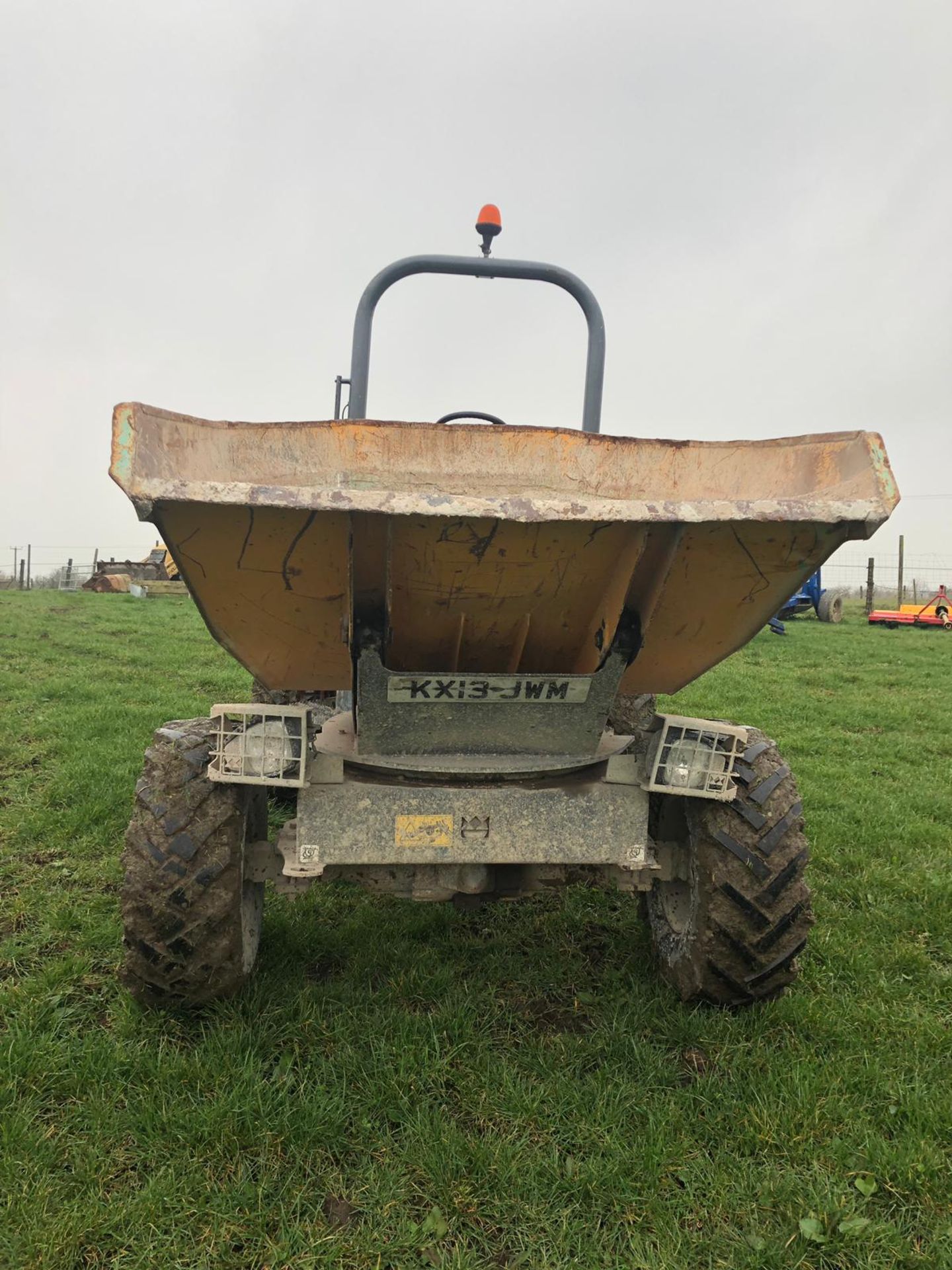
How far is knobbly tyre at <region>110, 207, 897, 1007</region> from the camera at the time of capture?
80.4 inches

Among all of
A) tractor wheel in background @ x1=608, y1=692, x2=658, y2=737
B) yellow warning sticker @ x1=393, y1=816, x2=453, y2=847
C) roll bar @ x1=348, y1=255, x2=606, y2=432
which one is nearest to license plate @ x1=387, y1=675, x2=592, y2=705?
yellow warning sticker @ x1=393, y1=816, x2=453, y2=847

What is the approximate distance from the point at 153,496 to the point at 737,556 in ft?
4.48

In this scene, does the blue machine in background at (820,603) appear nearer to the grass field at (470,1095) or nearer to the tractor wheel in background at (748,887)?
the grass field at (470,1095)

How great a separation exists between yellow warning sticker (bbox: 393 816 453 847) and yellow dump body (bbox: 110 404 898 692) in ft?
1.40

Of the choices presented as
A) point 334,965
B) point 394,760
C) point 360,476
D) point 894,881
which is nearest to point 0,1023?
point 334,965

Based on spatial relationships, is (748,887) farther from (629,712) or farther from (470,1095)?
(629,712)

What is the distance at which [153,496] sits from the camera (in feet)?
5.60

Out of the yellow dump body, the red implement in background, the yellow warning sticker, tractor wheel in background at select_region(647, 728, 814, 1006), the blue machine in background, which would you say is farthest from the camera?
the blue machine in background

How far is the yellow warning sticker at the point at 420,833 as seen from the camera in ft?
7.51

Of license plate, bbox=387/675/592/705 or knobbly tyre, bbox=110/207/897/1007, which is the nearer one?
knobbly tyre, bbox=110/207/897/1007

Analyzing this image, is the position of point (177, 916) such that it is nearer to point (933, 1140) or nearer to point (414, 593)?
point (414, 593)

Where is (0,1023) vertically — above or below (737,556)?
below

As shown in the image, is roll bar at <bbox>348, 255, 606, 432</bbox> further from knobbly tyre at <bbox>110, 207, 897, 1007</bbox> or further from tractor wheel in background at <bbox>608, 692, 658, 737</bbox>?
tractor wheel in background at <bbox>608, 692, 658, 737</bbox>

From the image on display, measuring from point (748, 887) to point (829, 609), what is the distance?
17365 mm
